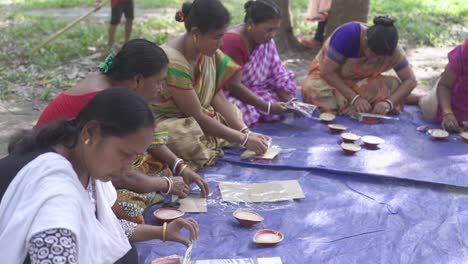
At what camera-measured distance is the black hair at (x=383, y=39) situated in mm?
3549

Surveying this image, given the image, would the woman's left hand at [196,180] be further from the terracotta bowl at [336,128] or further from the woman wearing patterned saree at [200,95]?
the terracotta bowl at [336,128]

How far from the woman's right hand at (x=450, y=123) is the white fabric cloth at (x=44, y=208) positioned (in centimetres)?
293

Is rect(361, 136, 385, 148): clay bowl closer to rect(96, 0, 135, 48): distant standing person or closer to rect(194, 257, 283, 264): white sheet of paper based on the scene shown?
rect(194, 257, 283, 264): white sheet of paper

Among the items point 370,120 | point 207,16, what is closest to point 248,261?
point 207,16

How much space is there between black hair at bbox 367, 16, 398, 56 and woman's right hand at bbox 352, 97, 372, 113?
0.49 metres

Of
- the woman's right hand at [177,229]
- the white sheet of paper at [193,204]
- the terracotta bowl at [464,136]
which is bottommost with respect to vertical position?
the white sheet of paper at [193,204]

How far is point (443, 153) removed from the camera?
3459mm

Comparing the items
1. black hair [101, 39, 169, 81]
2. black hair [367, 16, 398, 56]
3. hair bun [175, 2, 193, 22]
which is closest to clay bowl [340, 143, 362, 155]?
black hair [367, 16, 398, 56]

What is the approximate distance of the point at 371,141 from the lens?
3.51 meters

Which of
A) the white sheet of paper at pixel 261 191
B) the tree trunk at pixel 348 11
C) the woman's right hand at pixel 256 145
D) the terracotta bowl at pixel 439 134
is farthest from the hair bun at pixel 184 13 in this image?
the tree trunk at pixel 348 11

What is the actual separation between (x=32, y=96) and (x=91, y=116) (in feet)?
11.9

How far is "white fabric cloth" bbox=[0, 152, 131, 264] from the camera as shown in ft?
4.39

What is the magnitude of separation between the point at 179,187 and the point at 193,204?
16 centimetres

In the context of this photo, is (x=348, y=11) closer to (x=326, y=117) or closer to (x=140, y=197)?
(x=326, y=117)
